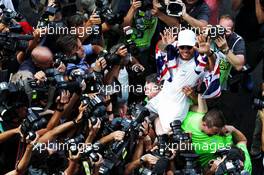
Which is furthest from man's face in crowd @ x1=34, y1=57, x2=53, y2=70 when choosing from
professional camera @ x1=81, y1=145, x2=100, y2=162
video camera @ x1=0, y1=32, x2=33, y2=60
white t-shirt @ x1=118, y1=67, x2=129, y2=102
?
professional camera @ x1=81, y1=145, x2=100, y2=162

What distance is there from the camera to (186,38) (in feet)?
26.1

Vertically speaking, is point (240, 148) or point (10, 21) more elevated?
point (10, 21)

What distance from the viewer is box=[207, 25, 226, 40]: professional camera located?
801 cm

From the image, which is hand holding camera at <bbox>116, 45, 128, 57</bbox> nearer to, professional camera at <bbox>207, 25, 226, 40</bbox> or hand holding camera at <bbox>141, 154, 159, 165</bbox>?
professional camera at <bbox>207, 25, 226, 40</bbox>

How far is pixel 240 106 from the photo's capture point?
9.48 metres

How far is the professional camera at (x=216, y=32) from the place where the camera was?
801 cm

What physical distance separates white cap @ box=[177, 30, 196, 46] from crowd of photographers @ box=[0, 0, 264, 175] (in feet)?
0.04

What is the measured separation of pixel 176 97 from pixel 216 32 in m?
0.85

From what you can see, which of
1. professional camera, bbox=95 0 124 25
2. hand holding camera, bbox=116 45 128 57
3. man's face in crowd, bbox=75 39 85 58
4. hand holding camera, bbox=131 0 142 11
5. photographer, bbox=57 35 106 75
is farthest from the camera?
hand holding camera, bbox=131 0 142 11

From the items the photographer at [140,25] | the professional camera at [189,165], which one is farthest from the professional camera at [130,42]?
the professional camera at [189,165]

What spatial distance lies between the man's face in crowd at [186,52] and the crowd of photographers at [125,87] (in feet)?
0.04

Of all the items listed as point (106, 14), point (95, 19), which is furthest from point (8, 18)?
point (106, 14)

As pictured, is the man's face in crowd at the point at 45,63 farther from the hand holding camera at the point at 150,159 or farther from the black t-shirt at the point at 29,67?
the hand holding camera at the point at 150,159

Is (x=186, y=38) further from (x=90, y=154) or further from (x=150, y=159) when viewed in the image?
(x=90, y=154)
